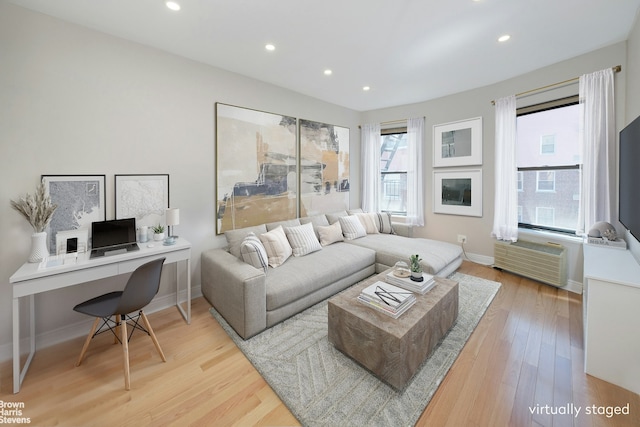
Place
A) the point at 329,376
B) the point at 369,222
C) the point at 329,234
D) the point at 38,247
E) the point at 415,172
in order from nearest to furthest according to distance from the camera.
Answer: the point at 329,376, the point at 38,247, the point at 329,234, the point at 369,222, the point at 415,172

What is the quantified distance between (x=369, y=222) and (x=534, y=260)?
7.41 ft

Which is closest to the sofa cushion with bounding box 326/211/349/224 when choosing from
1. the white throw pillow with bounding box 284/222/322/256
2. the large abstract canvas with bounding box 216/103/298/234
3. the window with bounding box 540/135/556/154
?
the large abstract canvas with bounding box 216/103/298/234

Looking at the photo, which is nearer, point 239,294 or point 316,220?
point 239,294

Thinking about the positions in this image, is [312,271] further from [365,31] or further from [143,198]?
[365,31]

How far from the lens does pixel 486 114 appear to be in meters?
3.62

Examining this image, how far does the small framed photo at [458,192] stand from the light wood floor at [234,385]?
198 cm

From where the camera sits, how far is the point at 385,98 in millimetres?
4129

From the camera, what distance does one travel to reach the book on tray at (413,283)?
6.77 ft

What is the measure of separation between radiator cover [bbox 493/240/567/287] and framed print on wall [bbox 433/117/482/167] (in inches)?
53.3

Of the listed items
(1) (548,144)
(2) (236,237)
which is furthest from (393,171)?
(2) (236,237)

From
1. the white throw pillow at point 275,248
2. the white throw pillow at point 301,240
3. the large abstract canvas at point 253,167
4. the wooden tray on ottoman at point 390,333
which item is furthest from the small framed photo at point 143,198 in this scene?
the wooden tray on ottoman at point 390,333

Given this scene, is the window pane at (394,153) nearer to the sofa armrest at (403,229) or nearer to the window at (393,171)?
the window at (393,171)

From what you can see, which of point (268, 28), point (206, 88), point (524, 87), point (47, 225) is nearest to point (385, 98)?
point (524, 87)

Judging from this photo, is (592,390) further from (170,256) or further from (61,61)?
(61,61)
